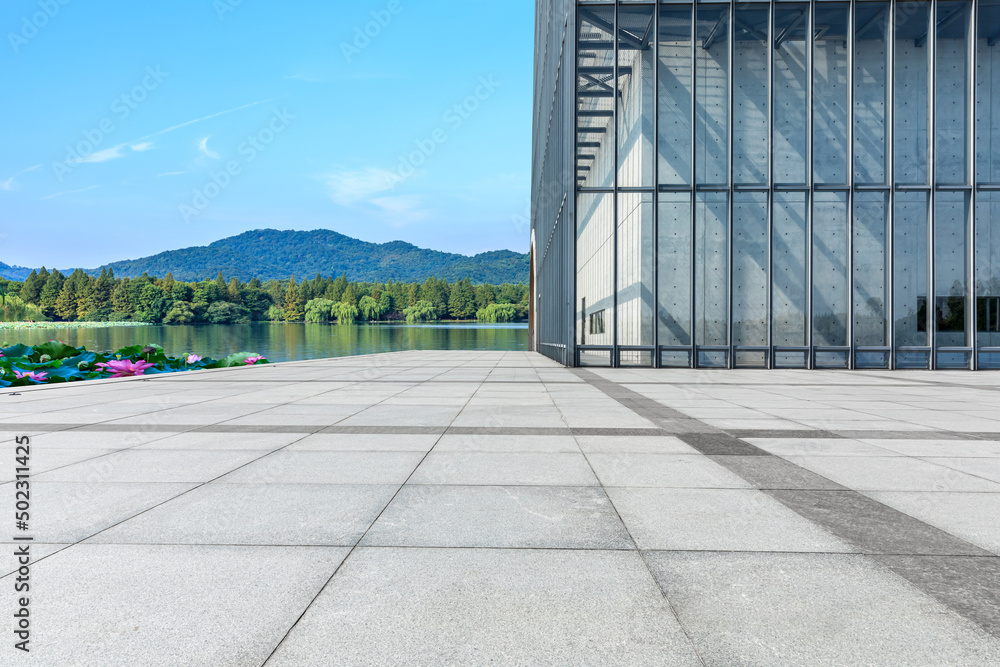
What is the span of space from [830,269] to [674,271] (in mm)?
5118

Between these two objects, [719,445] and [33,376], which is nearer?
[719,445]

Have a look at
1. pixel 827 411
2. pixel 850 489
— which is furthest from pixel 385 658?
pixel 827 411

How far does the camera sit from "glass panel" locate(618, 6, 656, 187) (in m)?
19.0

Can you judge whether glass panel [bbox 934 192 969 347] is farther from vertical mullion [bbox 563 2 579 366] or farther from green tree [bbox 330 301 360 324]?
green tree [bbox 330 301 360 324]

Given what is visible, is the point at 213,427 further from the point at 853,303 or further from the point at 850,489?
the point at 853,303

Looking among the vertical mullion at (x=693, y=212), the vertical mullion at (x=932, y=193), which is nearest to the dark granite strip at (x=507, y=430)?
the vertical mullion at (x=693, y=212)

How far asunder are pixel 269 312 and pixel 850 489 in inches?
6882

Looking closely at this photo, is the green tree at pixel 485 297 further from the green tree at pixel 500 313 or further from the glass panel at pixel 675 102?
the glass panel at pixel 675 102

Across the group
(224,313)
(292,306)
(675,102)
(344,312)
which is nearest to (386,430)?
(675,102)

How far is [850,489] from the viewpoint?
15.4 ft

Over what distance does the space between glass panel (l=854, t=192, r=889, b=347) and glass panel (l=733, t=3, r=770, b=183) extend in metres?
3.47

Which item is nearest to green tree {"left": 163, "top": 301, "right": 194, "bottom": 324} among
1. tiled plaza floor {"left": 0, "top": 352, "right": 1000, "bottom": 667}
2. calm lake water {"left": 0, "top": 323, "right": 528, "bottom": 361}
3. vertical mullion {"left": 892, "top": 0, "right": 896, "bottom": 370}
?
calm lake water {"left": 0, "top": 323, "right": 528, "bottom": 361}

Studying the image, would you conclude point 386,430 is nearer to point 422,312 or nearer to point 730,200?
point 730,200

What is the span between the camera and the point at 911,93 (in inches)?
747
